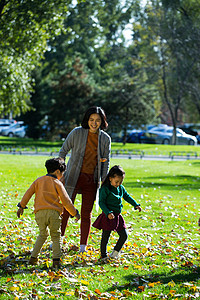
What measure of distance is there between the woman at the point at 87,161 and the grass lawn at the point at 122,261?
0.65 meters

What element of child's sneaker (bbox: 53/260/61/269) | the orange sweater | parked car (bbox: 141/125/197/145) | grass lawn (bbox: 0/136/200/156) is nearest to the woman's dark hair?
the orange sweater

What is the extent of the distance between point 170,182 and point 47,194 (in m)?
10.6

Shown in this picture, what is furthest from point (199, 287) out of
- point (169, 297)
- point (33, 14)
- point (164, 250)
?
point (33, 14)

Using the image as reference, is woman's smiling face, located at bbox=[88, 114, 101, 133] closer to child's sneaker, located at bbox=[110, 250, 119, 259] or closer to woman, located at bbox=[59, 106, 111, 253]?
woman, located at bbox=[59, 106, 111, 253]

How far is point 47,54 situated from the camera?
47938mm

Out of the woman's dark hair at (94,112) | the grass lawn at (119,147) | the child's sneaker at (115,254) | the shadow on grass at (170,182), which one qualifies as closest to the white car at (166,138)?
the grass lawn at (119,147)

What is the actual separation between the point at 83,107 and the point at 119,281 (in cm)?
3019

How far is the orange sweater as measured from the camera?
5.42m

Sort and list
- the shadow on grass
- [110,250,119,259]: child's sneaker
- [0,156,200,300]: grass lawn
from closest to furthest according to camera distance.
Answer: [0,156,200,300]: grass lawn
[110,250,119,259]: child's sneaker
the shadow on grass

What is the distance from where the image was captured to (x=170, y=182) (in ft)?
51.3

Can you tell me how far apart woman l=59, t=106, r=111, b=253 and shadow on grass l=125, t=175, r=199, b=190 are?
7704mm

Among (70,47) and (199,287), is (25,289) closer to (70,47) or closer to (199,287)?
(199,287)

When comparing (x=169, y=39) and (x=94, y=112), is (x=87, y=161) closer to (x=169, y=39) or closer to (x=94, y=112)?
(x=94, y=112)

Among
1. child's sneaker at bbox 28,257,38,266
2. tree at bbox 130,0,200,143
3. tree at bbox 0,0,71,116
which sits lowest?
child's sneaker at bbox 28,257,38,266
